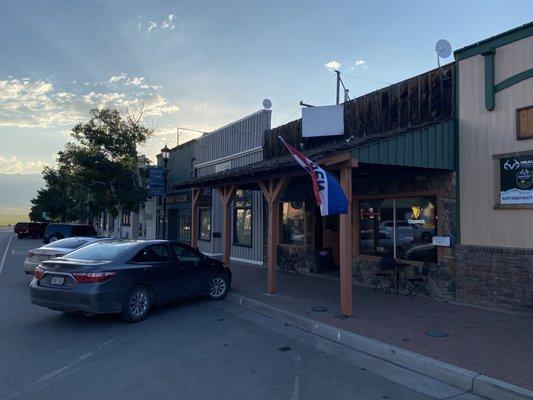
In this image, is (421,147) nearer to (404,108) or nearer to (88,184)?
(404,108)

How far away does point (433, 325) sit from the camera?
7.67 m

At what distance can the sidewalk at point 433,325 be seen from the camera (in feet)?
18.9

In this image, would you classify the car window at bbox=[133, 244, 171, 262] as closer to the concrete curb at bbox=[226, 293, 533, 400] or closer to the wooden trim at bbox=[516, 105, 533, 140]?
the concrete curb at bbox=[226, 293, 533, 400]

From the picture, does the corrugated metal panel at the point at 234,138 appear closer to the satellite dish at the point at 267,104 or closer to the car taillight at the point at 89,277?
the satellite dish at the point at 267,104

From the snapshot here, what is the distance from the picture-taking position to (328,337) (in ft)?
24.0

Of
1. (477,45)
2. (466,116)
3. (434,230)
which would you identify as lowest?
(434,230)

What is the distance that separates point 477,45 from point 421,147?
2457 mm

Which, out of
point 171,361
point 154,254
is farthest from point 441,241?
point 171,361

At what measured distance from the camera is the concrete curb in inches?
191

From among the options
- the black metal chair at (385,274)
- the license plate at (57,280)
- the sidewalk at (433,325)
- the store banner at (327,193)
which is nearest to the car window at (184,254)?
the sidewalk at (433,325)

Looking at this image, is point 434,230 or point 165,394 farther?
point 434,230

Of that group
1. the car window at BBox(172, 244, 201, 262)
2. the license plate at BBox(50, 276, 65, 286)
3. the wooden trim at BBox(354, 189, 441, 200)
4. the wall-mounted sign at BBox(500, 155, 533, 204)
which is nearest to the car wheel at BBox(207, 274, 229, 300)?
the car window at BBox(172, 244, 201, 262)

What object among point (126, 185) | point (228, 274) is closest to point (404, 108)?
point (228, 274)

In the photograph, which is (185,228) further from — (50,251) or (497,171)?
(497,171)
